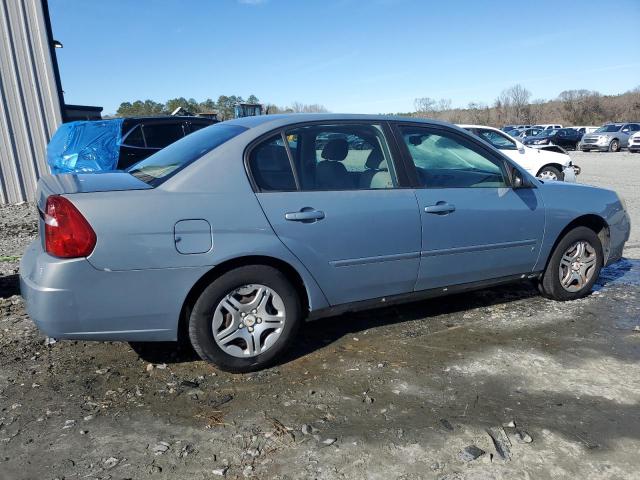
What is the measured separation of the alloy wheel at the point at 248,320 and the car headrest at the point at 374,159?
1152 mm

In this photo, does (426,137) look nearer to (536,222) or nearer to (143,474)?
(536,222)

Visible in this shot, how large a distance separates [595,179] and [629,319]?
11474mm

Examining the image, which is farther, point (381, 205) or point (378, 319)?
point (378, 319)

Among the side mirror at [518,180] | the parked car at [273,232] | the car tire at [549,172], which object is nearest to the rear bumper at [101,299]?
the parked car at [273,232]

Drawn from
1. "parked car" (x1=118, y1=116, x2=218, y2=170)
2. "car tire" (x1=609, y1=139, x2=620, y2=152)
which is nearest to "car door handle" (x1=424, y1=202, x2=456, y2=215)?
"parked car" (x1=118, y1=116, x2=218, y2=170)

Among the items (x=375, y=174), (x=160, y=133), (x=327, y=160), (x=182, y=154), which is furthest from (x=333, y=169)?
(x=160, y=133)

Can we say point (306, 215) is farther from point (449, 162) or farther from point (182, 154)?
point (449, 162)

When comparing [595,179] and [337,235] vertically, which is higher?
[337,235]

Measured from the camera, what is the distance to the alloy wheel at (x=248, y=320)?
3.06 meters

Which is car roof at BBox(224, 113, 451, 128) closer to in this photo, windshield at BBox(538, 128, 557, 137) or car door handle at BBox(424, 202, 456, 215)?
car door handle at BBox(424, 202, 456, 215)

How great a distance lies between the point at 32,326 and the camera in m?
3.95

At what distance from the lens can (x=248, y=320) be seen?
3125 mm

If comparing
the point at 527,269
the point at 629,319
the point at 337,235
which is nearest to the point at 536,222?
the point at 527,269

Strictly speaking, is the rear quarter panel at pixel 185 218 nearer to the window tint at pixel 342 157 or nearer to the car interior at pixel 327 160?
the car interior at pixel 327 160
